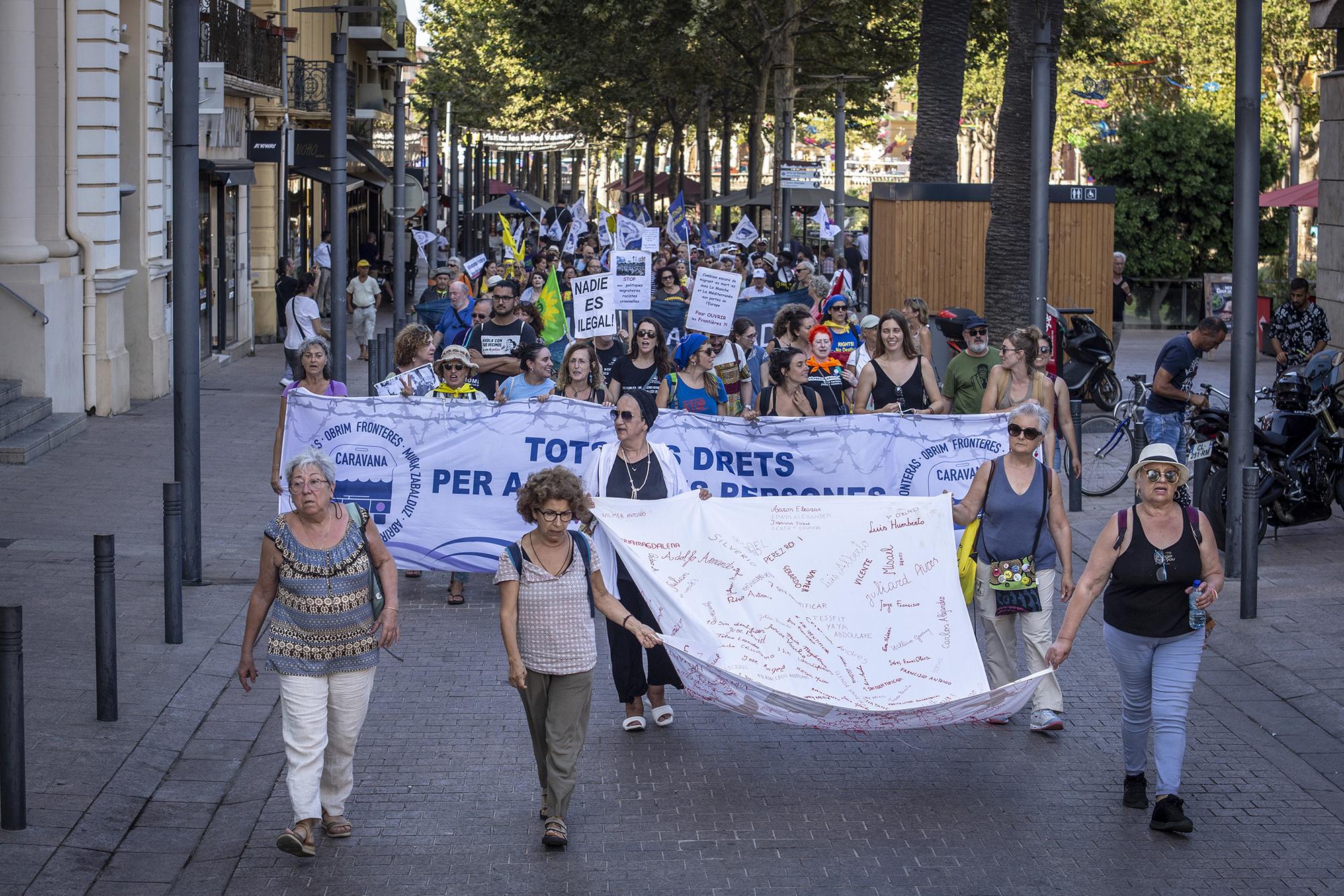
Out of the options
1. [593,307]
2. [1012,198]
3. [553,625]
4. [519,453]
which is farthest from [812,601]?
[1012,198]

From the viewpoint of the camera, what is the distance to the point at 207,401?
21.8 metres

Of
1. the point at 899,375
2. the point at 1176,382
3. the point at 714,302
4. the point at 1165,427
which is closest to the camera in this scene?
the point at 899,375

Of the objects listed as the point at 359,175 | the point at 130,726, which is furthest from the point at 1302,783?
the point at 359,175

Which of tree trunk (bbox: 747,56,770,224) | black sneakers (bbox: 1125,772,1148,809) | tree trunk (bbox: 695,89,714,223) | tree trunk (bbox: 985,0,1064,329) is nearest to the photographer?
black sneakers (bbox: 1125,772,1148,809)

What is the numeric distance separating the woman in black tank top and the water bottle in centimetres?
498

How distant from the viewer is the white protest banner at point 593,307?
51.1 ft

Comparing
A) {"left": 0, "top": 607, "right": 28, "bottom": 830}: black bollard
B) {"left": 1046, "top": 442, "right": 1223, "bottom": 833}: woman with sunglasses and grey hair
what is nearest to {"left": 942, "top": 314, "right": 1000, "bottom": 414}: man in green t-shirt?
{"left": 1046, "top": 442, "right": 1223, "bottom": 833}: woman with sunglasses and grey hair

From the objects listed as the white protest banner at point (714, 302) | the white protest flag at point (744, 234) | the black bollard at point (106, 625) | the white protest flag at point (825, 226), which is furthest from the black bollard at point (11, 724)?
the white protest flag at point (825, 226)

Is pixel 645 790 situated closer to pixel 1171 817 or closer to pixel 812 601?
pixel 812 601

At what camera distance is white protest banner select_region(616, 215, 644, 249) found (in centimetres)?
2653

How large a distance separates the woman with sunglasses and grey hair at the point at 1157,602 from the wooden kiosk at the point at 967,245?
16627 millimetres

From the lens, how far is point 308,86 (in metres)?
38.4

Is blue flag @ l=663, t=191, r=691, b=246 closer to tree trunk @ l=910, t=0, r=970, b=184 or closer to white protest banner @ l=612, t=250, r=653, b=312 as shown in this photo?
tree trunk @ l=910, t=0, r=970, b=184

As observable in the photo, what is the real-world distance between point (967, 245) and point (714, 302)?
31.0 feet
